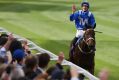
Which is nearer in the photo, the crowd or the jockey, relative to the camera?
the crowd

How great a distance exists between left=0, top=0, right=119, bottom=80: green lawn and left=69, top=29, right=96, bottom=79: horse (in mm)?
1130

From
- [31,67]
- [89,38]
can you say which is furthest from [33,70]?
[89,38]

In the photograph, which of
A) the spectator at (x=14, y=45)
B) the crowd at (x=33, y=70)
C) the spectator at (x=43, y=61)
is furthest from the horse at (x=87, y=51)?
the spectator at (x=43, y=61)

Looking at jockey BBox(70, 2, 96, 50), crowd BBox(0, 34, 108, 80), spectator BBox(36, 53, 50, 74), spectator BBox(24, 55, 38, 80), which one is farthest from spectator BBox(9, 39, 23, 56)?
jockey BBox(70, 2, 96, 50)

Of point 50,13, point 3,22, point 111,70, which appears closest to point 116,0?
point 50,13

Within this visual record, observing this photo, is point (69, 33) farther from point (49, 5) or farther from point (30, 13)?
A: point (49, 5)

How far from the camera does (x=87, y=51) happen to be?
1339 cm

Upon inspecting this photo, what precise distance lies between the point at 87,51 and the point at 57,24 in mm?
13284

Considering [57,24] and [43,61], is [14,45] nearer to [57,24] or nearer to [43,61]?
[43,61]

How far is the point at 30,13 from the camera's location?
3177 cm

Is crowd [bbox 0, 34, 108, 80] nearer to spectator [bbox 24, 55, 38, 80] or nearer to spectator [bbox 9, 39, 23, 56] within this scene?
spectator [bbox 24, 55, 38, 80]

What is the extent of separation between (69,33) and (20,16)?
7.53m

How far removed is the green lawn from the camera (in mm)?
18328

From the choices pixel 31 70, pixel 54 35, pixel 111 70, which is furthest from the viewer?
pixel 54 35
